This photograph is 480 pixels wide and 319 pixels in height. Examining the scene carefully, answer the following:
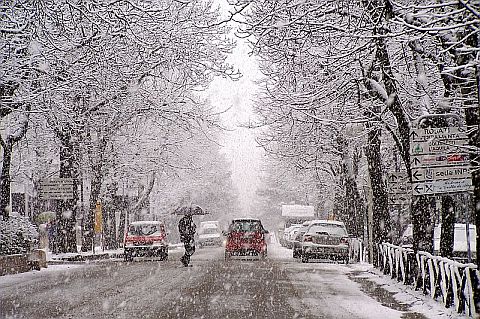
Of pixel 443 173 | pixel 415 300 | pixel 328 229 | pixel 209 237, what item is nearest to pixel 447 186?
pixel 443 173

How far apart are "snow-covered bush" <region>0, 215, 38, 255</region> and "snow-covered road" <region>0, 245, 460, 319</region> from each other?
1011mm

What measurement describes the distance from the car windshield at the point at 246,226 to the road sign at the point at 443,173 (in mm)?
17491

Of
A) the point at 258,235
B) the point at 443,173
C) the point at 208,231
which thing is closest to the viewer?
the point at 443,173

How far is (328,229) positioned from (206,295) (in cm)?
1546

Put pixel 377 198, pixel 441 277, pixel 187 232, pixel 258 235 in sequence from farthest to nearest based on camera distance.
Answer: pixel 258 235 < pixel 187 232 < pixel 377 198 < pixel 441 277

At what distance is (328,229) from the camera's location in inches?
1204

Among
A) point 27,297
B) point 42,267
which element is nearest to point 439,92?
point 27,297

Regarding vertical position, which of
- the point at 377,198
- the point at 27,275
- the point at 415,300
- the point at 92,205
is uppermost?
the point at 92,205

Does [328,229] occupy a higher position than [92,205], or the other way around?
[92,205]

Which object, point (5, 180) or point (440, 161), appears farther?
point (5, 180)

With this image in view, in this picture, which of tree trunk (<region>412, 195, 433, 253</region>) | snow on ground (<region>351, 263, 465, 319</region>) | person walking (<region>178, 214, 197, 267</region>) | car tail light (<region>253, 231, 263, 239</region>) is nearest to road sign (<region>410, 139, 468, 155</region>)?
snow on ground (<region>351, 263, 465, 319</region>)

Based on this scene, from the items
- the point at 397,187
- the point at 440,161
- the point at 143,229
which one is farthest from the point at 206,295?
the point at 143,229

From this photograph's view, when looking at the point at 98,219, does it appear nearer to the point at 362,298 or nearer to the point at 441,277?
the point at 362,298

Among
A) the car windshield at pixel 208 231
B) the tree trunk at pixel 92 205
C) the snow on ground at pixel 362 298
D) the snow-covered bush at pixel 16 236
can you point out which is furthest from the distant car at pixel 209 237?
the snow on ground at pixel 362 298
